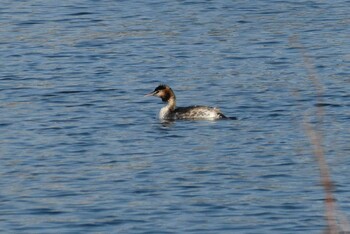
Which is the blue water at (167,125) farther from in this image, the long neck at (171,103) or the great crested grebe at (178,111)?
the long neck at (171,103)

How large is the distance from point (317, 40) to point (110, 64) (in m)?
5.09

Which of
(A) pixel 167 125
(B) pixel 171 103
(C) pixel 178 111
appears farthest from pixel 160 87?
(A) pixel 167 125

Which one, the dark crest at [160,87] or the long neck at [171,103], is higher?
the dark crest at [160,87]

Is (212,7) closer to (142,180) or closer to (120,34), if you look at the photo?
(120,34)

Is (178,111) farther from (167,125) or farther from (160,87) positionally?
(167,125)

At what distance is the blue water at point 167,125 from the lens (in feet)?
48.4

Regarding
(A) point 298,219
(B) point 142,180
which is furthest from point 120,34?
(A) point 298,219

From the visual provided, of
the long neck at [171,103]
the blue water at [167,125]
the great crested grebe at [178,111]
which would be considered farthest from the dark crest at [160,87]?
the blue water at [167,125]

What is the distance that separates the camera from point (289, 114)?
21.1 meters

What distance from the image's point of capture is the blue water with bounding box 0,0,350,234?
48.4ft

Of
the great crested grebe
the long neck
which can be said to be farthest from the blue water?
the long neck

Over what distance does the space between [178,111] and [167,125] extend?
90 cm

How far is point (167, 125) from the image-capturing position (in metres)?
21.1

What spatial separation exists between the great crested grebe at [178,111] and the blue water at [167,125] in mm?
158
